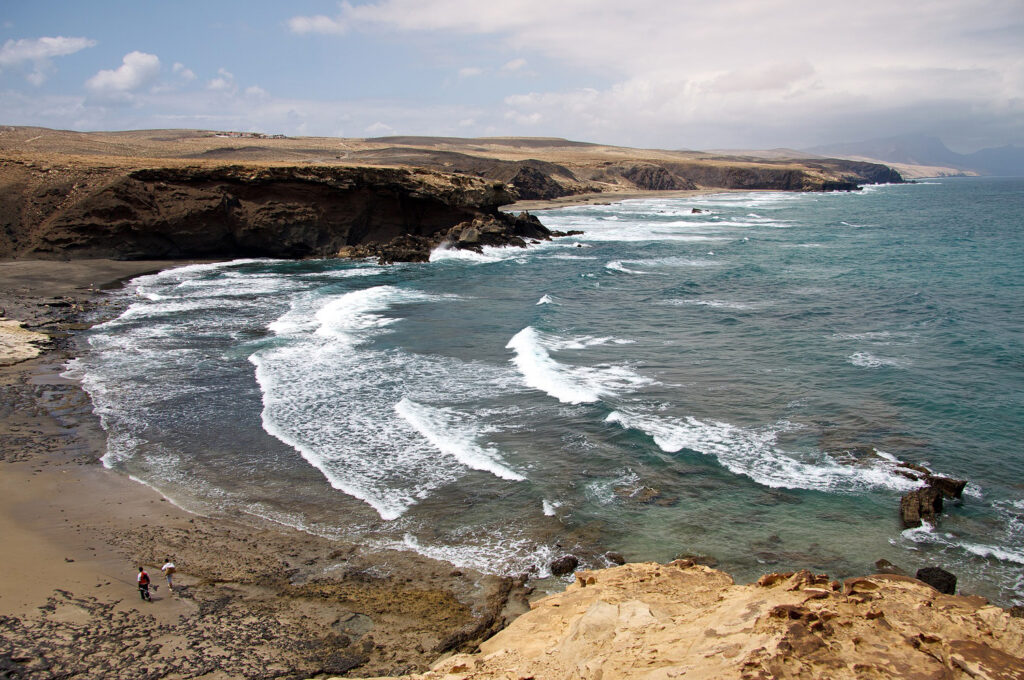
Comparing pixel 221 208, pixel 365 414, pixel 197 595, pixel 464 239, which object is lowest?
pixel 197 595

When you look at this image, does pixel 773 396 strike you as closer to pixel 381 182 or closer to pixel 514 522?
pixel 514 522

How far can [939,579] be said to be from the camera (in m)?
10.8

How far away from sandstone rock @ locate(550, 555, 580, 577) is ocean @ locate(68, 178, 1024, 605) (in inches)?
7.2

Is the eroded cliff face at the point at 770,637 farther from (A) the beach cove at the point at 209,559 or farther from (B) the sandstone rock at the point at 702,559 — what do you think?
(B) the sandstone rock at the point at 702,559

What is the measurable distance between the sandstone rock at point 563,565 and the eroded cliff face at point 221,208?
38529 mm

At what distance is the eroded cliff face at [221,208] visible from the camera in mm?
39781

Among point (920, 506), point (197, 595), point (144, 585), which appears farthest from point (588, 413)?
point (144, 585)

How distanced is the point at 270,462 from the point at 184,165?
34663mm

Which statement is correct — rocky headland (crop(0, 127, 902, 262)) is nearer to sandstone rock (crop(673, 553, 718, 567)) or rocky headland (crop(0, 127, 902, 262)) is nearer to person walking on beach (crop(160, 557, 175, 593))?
person walking on beach (crop(160, 557, 175, 593))

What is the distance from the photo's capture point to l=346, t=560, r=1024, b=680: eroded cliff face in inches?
243

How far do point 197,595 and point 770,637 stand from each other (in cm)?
908

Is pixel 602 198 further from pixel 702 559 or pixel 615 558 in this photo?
pixel 615 558

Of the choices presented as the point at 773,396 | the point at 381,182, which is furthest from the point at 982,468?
the point at 381,182

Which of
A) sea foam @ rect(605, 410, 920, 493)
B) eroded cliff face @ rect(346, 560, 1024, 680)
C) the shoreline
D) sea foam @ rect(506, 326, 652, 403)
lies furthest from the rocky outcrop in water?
eroded cliff face @ rect(346, 560, 1024, 680)
